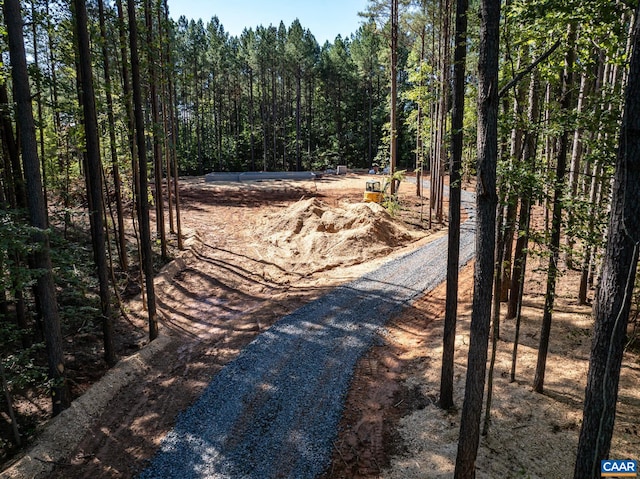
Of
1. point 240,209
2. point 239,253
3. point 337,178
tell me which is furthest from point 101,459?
point 337,178

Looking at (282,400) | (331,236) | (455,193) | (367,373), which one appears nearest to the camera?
(455,193)

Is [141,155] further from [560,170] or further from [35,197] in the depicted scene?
[560,170]

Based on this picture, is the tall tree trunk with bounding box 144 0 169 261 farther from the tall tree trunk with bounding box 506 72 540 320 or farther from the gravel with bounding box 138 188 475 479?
the tall tree trunk with bounding box 506 72 540 320

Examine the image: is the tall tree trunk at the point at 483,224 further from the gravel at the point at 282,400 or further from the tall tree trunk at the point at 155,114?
the tall tree trunk at the point at 155,114

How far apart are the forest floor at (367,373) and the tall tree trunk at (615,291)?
132 inches

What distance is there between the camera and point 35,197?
778 centimetres

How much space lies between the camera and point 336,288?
15.7 metres

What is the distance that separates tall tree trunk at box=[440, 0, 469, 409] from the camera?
7039mm

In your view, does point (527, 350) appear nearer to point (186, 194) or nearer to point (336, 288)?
point (336, 288)

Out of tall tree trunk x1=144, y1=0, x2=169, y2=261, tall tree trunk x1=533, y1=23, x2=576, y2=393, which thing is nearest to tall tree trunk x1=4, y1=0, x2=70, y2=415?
tall tree trunk x1=144, y1=0, x2=169, y2=261

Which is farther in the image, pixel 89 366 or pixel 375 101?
pixel 375 101

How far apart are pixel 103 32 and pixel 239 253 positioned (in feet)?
39.3

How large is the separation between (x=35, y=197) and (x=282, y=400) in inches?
252

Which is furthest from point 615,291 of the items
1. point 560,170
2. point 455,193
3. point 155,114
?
point 155,114
